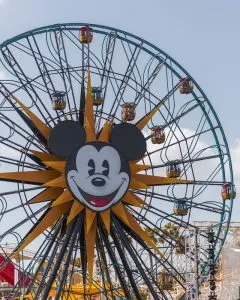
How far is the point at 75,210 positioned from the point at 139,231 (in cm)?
177

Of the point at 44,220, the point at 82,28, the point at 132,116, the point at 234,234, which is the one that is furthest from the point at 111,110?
the point at 234,234

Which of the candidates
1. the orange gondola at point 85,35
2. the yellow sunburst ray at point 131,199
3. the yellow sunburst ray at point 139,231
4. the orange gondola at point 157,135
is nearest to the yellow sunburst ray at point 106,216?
the yellow sunburst ray at point 139,231

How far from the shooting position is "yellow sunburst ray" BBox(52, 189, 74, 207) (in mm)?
17453

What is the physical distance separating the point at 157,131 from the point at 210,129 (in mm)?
1784

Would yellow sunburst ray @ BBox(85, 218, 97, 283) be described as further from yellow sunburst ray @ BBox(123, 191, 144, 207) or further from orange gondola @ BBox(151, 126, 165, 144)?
orange gondola @ BBox(151, 126, 165, 144)

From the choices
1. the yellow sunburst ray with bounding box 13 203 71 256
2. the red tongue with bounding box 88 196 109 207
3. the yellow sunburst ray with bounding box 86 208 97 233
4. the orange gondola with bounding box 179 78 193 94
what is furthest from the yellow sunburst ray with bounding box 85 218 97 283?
the orange gondola with bounding box 179 78 193 94

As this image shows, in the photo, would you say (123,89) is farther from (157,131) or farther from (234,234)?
(234,234)

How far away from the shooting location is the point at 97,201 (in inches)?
701

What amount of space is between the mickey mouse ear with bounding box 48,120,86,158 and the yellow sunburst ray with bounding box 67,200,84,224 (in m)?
1.23

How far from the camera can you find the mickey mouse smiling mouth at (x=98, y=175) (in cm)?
1772

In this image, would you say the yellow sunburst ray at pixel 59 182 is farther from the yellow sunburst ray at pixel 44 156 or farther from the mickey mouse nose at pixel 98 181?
the mickey mouse nose at pixel 98 181

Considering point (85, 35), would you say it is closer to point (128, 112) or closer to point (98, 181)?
point (128, 112)

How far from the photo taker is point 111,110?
2122 cm

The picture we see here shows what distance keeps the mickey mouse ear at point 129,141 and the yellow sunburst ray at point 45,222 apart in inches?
79.4
